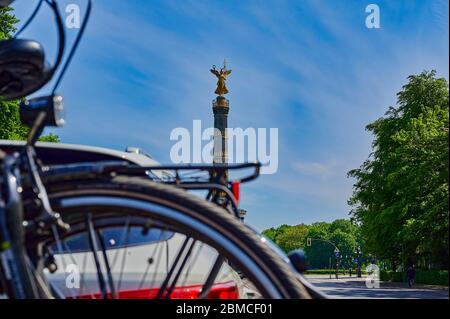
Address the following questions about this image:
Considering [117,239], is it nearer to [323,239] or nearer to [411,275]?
[411,275]

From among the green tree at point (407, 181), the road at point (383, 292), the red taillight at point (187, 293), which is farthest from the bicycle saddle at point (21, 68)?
the green tree at point (407, 181)

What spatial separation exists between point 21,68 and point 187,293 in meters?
1.27

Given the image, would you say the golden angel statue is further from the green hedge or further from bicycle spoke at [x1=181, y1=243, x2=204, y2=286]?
bicycle spoke at [x1=181, y1=243, x2=204, y2=286]

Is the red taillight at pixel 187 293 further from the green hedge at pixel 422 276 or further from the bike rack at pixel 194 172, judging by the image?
the green hedge at pixel 422 276

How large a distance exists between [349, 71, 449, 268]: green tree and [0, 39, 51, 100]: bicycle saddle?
25.9 metres

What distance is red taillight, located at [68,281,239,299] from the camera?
117 inches

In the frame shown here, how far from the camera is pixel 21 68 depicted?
2467 mm

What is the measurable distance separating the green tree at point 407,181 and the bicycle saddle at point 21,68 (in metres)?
25.9

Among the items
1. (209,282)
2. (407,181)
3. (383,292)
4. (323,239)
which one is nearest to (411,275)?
(407,181)

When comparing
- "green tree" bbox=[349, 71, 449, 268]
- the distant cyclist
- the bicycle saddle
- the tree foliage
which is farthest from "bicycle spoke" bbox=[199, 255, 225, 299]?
the tree foliage

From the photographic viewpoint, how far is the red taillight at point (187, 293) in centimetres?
297
